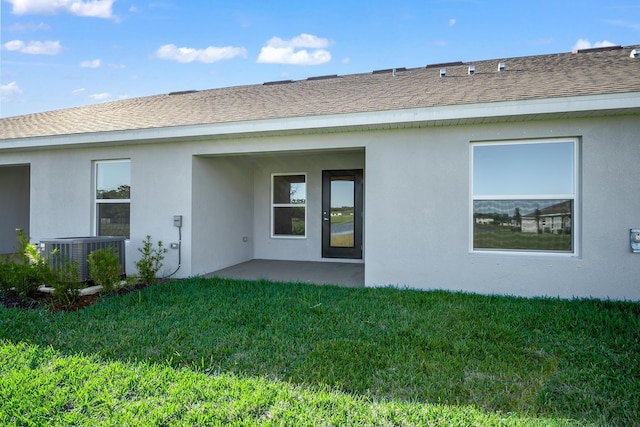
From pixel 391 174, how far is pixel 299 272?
2.91 m

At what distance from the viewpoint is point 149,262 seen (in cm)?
643

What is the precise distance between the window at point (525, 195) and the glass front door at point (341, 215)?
3.43m

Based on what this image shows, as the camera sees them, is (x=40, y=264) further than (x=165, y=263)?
No

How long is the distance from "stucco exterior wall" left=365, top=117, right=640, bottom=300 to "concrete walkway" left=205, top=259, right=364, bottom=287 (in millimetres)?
921

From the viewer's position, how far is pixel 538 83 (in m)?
5.95

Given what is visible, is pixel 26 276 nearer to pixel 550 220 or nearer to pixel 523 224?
pixel 523 224

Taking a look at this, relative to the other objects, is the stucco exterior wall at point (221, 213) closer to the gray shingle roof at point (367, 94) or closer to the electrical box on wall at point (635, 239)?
the gray shingle roof at point (367, 94)

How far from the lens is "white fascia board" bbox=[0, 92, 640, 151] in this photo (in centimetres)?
480

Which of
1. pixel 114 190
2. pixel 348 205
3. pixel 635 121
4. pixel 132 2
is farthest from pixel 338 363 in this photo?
pixel 132 2

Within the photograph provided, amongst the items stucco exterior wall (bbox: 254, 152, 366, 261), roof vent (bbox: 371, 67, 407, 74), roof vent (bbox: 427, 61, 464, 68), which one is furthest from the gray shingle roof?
stucco exterior wall (bbox: 254, 152, 366, 261)

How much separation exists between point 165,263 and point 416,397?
229 inches

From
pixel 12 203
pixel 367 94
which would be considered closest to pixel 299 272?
pixel 367 94

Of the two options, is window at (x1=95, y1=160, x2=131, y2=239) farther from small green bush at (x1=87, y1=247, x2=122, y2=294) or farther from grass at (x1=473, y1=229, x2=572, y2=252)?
grass at (x1=473, y1=229, x2=572, y2=252)

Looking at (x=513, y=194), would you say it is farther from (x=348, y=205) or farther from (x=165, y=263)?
(x=165, y=263)
